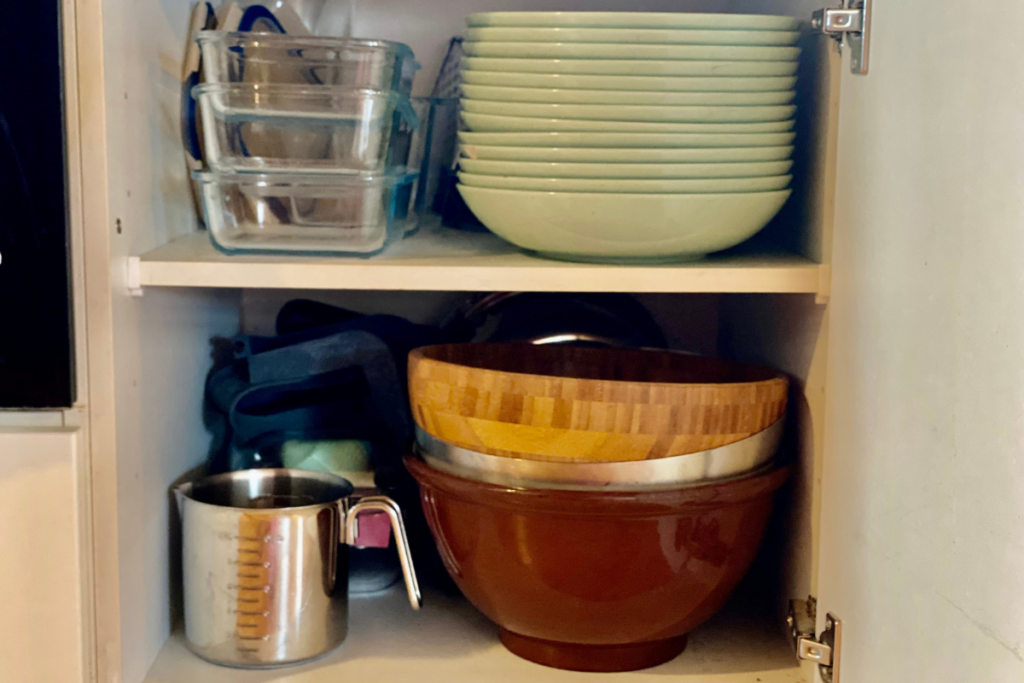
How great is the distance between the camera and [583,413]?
73cm

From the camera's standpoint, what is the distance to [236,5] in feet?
3.15

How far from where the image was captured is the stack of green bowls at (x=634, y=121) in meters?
0.72

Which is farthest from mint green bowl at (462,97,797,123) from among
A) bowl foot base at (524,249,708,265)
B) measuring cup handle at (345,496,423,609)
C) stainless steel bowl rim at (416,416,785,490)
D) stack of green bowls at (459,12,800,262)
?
measuring cup handle at (345,496,423,609)

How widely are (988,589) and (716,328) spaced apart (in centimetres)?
72

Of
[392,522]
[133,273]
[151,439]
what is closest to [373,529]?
[392,522]

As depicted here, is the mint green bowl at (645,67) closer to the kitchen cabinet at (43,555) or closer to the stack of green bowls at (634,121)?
the stack of green bowls at (634,121)

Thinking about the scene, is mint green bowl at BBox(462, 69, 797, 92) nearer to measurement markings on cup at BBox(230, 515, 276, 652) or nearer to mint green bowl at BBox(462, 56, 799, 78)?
mint green bowl at BBox(462, 56, 799, 78)

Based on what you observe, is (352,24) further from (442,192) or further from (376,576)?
(376,576)

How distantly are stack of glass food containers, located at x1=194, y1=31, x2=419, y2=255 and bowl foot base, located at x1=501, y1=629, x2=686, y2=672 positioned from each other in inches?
15.6

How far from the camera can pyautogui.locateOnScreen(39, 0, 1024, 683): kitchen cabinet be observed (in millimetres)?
488

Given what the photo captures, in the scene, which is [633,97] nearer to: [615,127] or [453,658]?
[615,127]

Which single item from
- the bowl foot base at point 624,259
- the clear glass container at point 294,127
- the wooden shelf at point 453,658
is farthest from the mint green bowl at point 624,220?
the wooden shelf at point 453,658

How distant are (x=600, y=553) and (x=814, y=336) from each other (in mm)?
259

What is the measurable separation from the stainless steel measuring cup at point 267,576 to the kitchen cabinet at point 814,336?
3 centimetres
